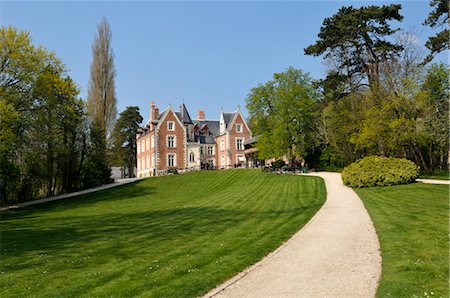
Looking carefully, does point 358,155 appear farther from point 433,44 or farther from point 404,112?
point 433,44

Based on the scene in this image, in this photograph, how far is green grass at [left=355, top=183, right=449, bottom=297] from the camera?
6.51m

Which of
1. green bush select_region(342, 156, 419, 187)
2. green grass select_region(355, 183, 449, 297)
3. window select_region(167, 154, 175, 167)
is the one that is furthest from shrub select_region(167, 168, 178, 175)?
green grass select_region(355, 183, 449, 297)

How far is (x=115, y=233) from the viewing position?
43.0 feet

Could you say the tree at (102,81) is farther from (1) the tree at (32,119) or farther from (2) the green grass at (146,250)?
(2) the green grass at (146,250)

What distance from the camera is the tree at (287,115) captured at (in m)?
43.6

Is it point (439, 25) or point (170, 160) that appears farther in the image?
point (170, 160)

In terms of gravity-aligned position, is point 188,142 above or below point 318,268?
above

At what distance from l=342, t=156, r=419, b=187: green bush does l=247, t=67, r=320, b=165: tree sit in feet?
55.4

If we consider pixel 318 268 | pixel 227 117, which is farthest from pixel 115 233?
pixel 227 117

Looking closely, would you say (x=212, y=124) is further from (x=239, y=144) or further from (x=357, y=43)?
(x=357, y=43)

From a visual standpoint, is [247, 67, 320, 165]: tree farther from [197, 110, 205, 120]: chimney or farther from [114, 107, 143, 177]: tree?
[114, 107, 143, 177]: tree

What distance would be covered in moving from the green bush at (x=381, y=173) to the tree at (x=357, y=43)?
926cm

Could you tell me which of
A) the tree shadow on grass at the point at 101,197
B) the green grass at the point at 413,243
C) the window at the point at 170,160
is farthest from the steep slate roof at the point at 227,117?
the green grass at the point at 413,243

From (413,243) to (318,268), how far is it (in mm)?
3122
